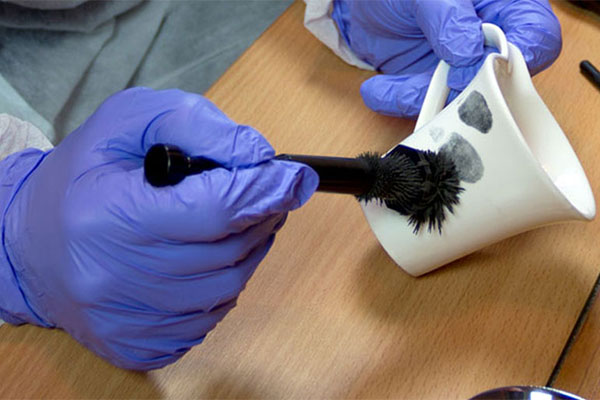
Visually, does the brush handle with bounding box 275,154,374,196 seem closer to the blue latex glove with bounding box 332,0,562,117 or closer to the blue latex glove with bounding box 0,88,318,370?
the blue latex glove with bounding box 0,88,318,370

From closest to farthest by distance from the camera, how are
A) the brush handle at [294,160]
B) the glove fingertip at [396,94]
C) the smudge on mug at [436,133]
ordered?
the brush handle at [294,160]
the smudge on mug at [436,133]
the glove fingertip at [396,94]

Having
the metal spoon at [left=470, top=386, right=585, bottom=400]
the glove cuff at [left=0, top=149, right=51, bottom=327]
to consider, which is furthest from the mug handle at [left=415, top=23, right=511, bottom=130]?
the glove cuff at [left=0, top=149, right=51, bottom=327]

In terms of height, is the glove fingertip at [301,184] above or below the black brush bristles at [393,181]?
above

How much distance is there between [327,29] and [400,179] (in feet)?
1.03

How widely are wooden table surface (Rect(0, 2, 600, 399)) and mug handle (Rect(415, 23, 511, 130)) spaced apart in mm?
107

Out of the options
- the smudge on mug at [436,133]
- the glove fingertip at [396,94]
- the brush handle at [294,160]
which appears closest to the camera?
the brush handle at [294,160]

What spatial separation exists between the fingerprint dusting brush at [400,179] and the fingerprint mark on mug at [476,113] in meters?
0.04

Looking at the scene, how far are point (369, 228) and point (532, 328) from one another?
0.19m

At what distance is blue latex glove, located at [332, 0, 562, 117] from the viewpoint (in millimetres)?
607

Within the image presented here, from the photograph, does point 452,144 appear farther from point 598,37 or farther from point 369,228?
point 598,37

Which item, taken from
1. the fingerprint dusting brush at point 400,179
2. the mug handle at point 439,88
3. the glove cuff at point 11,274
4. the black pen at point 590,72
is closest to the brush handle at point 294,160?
the fingerprint dusting brush at point 400,179

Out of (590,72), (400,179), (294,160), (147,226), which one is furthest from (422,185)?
(590,72)

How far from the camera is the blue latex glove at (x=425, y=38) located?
0.61 m

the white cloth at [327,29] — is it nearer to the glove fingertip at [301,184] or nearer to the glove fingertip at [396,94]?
the glove fingertip at [396,94]
